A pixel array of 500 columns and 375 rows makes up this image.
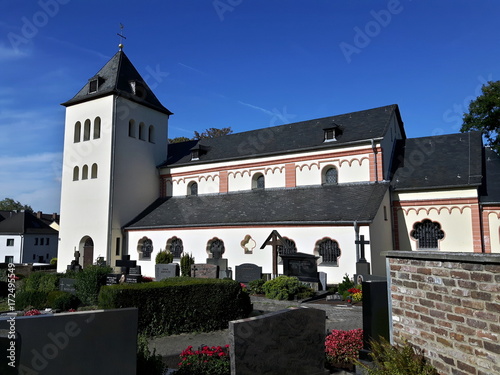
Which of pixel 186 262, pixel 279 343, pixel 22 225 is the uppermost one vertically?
pixel 22 225

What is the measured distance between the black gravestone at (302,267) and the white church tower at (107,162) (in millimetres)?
13230

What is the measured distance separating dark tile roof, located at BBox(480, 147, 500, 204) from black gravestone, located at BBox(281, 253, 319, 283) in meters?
9.84

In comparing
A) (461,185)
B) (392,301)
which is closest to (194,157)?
(461,185)

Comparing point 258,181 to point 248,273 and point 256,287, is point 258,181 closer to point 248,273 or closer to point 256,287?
point 248,273

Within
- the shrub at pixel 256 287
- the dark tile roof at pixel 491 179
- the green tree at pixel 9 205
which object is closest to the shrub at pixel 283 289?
the shrub at pixel 256 287

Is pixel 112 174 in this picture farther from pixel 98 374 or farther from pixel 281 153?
pixel 98 374

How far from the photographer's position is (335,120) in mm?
25469

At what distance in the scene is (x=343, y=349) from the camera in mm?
7219

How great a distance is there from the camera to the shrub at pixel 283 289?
568 inches

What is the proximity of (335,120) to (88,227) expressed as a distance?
1806 centimetres

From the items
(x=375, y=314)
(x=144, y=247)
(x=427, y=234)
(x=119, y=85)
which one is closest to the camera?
(x=375, y=314)

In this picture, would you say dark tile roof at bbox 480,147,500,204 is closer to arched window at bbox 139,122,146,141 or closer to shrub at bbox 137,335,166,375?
shrub at bbox 137,335,166,375

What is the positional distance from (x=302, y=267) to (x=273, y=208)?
18.2 feet

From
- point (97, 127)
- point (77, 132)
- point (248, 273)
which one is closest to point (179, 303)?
point (248, 273)
